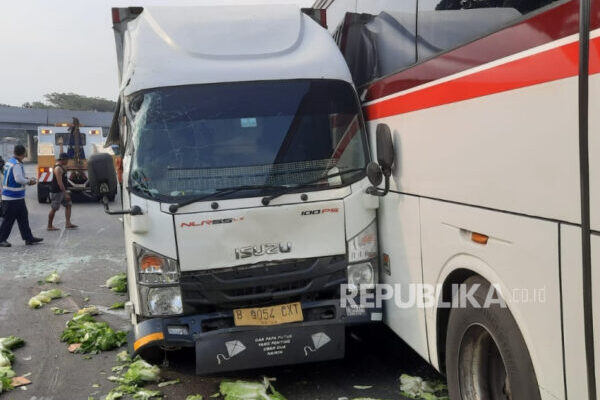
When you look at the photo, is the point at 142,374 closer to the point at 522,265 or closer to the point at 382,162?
the point at 382,162

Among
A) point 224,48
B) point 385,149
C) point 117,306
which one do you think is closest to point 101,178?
point 224,48

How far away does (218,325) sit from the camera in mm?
4375

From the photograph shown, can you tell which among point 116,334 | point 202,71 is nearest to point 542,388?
point 202,71

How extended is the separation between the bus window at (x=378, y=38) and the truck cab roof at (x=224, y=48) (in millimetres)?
341

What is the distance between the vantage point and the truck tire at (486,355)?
2.82 meters

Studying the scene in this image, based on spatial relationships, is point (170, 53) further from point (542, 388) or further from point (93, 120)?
point (93, 120)

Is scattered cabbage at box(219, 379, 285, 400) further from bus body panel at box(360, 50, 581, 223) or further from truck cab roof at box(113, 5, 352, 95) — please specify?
truck cab roof at box(113, 5, 352, 95)

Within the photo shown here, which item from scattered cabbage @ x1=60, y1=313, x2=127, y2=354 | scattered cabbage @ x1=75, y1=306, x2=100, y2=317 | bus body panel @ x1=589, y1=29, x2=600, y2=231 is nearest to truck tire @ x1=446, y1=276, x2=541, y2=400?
bus body panel @ x1=589, y1=29, x2=600, y2=231

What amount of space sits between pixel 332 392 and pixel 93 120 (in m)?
62.7

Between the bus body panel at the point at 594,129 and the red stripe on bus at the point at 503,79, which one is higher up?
the red stripe on bus at the point at 503,79

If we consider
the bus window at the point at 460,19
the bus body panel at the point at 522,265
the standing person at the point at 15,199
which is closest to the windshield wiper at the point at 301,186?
the bus window at the point at 460,19

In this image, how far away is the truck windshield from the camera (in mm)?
4438

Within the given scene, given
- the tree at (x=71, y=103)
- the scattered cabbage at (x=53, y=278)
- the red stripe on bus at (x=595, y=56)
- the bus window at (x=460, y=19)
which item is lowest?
the scattered cabbage at (x=53, y=278)

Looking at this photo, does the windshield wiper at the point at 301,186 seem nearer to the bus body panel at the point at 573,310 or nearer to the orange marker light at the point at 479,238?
the orange marker light at the point at 479,238
